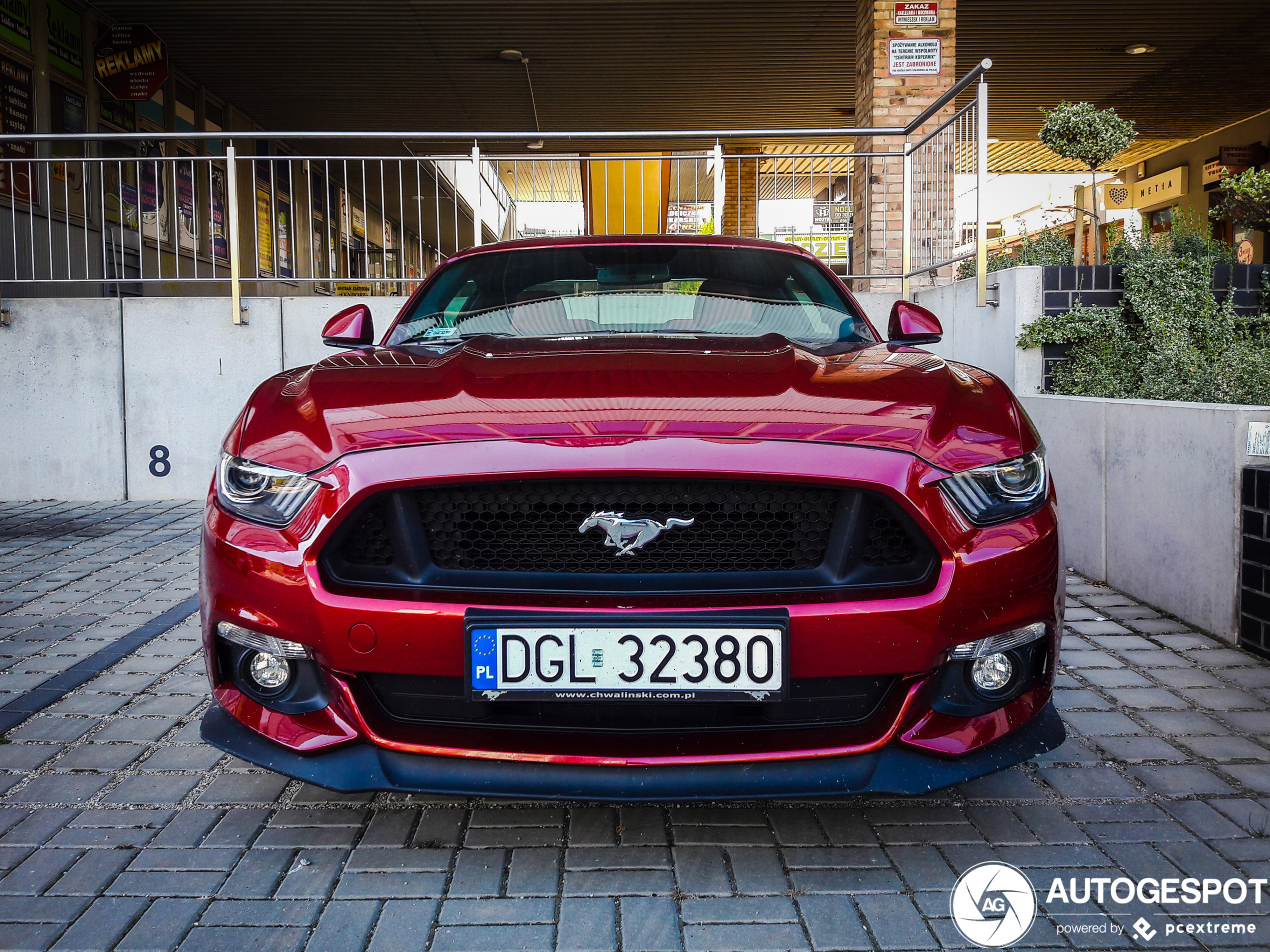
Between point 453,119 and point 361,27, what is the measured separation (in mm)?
4226

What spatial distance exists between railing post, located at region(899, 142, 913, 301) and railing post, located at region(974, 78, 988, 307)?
1314 millimetres

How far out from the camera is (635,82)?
1307 cm

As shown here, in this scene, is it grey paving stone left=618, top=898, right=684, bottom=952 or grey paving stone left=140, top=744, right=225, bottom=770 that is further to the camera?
grey paving stone left=140, top=744, right=225, bottom=770

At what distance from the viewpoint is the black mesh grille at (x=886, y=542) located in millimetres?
1880

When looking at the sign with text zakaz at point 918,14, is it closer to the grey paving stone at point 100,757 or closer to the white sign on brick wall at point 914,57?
the white sign on brick wall at point 914,57

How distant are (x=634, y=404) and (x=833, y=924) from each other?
1.01 m

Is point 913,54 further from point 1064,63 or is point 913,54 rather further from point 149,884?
point 149,884

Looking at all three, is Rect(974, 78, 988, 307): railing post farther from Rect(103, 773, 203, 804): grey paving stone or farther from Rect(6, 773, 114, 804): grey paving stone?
Rect(6, 773, 114, 804): grey paving stone

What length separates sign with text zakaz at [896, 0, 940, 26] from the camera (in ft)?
27.2

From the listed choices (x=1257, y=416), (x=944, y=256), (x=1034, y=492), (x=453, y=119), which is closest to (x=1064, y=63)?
(x=944, y=256)

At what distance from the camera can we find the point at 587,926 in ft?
5.87

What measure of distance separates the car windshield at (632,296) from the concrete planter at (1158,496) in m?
1.16

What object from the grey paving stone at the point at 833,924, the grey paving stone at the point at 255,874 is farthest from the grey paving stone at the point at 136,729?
the grey paving stone at the point at 833,924

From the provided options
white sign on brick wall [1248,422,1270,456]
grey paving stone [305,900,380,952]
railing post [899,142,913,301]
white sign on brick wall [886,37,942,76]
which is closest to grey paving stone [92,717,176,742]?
grey paving stone [305,900,380,952]
